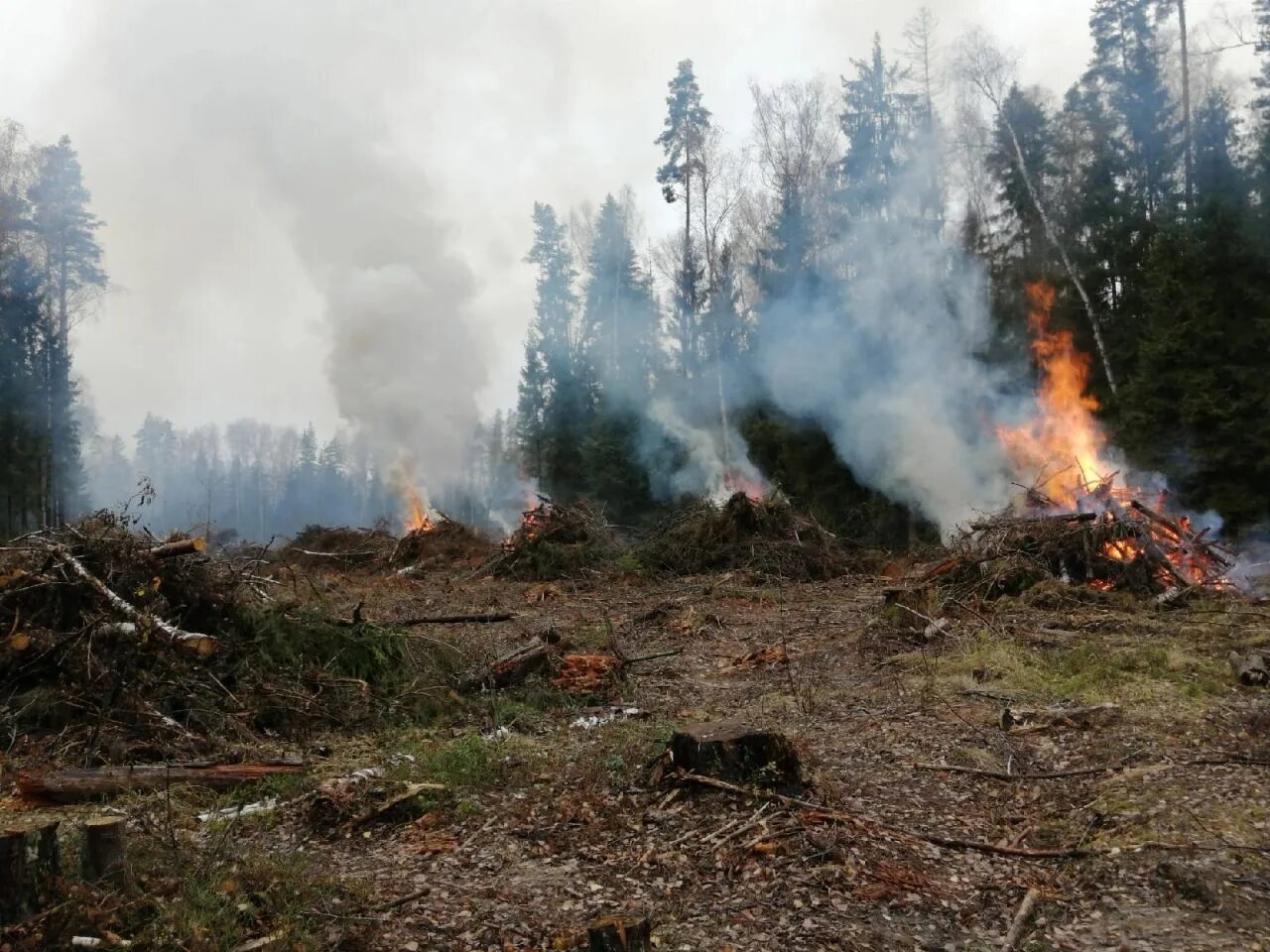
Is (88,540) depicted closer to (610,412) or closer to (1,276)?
(610,412)

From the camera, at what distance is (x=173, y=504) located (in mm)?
59188

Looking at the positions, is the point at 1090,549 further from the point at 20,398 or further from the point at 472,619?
the point at 20,398

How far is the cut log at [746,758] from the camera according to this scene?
4.89 metres

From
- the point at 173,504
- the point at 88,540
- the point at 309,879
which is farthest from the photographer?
the point at 173,504

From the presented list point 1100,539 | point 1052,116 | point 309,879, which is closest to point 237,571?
point 309,879

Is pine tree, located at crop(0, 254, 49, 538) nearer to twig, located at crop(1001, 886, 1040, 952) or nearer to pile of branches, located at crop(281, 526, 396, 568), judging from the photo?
pile of branches, located at crop(281, 526, 396, 568)

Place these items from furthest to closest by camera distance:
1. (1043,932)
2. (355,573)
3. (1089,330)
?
(355,573) < (1089,330) < (1043,932)

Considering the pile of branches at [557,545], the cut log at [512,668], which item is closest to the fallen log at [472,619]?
the cut log at [512,668]

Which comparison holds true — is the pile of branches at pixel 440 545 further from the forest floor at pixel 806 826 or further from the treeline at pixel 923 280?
the forest floor at pixel 806 826

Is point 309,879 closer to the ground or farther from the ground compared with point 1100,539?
closer to the ground

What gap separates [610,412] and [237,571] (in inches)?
865

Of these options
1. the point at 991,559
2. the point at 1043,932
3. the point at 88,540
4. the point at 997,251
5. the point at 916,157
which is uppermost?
the point at 916,157

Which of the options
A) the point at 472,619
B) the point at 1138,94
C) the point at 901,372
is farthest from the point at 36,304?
the point at 1138,94

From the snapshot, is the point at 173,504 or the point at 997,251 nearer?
the point at 997,251
